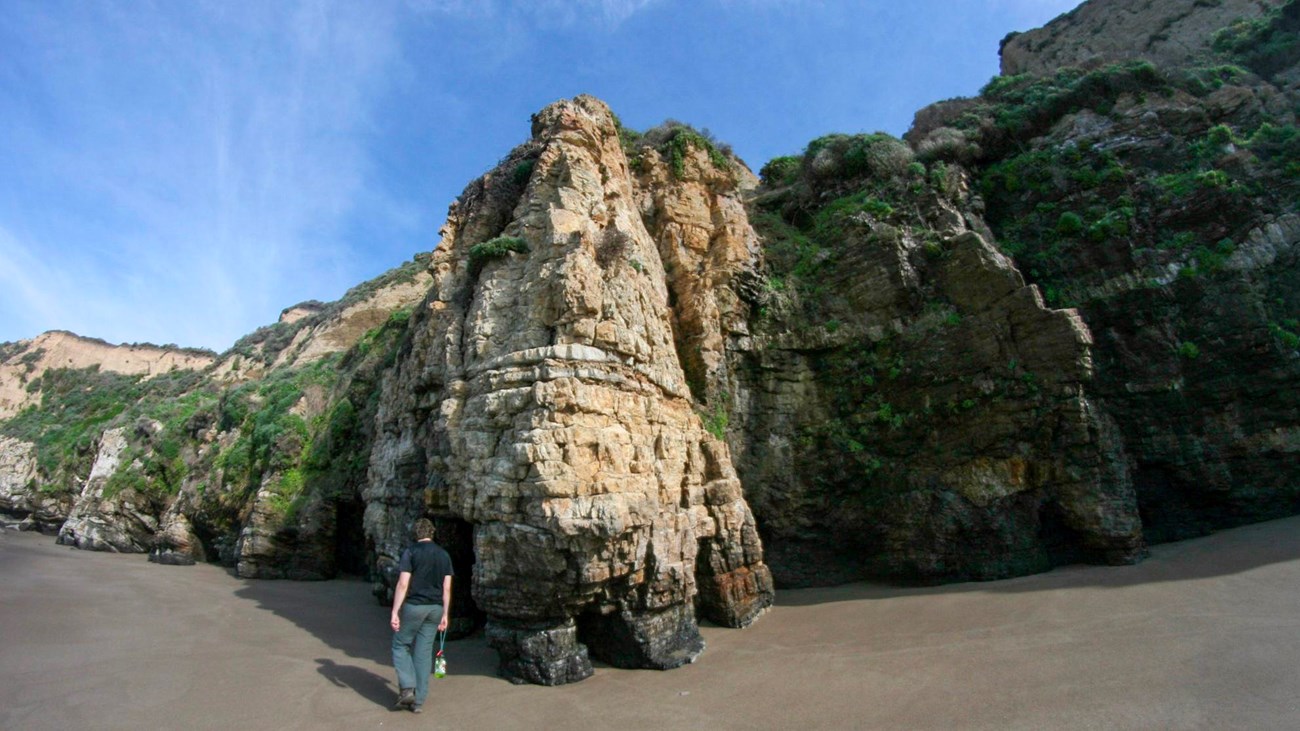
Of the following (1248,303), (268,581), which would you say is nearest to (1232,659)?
(1248,303)

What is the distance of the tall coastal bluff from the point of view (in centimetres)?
827

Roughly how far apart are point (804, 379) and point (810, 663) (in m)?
7.62

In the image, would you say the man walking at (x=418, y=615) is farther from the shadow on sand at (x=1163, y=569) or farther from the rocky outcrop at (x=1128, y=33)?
the rocky outcrop at (x=1128, y=33)

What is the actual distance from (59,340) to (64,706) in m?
69.5

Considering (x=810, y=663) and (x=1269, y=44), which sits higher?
(x=1269, y=44)

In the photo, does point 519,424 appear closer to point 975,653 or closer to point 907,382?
point 975,653

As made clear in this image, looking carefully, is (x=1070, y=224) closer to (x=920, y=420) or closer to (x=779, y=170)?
(x=920, y=420)

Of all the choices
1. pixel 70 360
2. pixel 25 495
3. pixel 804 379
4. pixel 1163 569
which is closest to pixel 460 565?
pixel 804 379

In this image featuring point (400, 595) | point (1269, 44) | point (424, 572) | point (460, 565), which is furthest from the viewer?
point (1269, 44)

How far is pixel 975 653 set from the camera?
24.2ft

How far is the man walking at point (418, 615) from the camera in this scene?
5855 millimetres

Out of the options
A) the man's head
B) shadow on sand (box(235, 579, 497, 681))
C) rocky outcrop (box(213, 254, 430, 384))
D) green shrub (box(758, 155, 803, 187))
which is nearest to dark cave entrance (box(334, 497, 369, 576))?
shadow on sand (box(235, 579, 497, 681))

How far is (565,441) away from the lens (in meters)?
7.70

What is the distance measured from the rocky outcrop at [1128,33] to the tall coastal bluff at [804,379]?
12.3 metres
